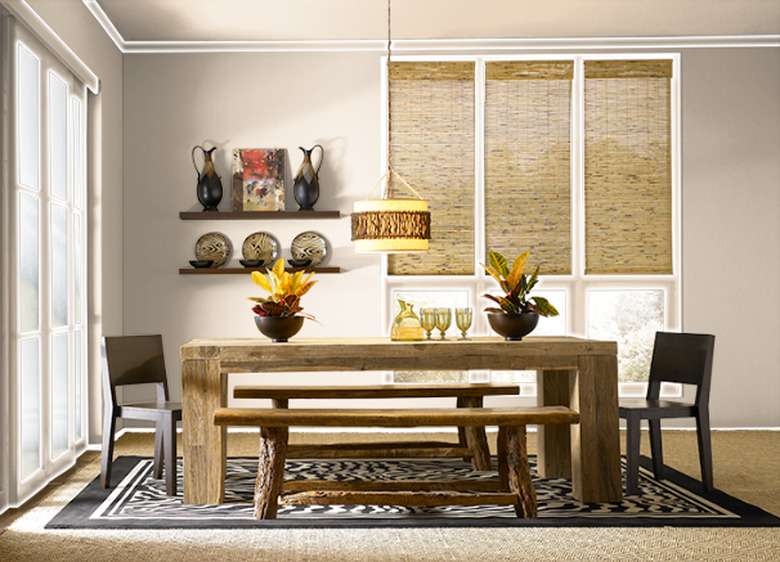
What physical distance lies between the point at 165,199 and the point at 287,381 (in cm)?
162

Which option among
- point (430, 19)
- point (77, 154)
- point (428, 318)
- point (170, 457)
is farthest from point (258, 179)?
point (170, 457)

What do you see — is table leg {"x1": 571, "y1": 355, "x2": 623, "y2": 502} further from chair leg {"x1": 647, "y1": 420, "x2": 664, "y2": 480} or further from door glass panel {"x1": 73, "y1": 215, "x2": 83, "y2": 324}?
door glass panel {"x1": 73, "y1": 215, "x2": 83, "y2": 324}

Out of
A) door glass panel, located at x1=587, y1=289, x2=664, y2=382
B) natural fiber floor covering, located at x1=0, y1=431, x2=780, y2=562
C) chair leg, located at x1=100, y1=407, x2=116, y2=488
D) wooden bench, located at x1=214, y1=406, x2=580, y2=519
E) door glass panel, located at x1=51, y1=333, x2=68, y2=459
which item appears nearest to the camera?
natural fiber floor covering, located at x1=0, y1=431, x2=780, y2=562

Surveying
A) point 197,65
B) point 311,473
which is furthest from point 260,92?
point 311,473

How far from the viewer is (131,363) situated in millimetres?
4395

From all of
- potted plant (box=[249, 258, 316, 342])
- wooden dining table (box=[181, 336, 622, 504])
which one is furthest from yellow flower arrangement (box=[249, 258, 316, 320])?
wooden dining table (box=[181, 336, 622, 504])

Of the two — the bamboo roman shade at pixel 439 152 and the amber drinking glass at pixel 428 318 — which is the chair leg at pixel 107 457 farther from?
the bamboo roman shade at pixel 439 152

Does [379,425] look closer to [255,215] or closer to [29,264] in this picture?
[29,264]

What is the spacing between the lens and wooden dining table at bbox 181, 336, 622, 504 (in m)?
3.73

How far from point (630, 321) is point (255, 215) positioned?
2.89m

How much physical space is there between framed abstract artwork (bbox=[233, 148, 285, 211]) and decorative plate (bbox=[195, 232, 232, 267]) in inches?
10.4

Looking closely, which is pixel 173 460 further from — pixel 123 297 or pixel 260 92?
pixel 260 92

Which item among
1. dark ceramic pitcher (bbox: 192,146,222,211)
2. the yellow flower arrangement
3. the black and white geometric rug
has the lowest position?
the black and white geometric rug

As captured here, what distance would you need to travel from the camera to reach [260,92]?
6.11m
